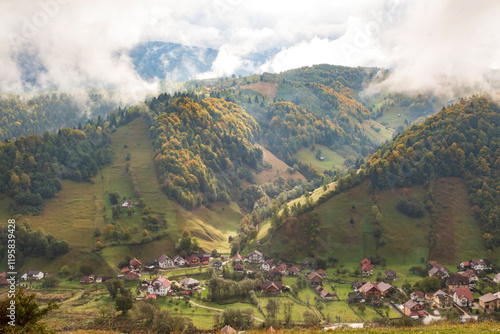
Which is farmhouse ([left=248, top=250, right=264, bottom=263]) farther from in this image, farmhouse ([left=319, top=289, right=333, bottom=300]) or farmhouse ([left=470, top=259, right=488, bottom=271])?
farmhouse ([left=470, top=259, right=488, bottom=271])

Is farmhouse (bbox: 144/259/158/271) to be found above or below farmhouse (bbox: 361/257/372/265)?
below

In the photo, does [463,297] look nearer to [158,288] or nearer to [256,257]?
[256,257]

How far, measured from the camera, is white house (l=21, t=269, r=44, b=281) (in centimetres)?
8762

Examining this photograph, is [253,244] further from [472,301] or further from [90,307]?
[472,301]

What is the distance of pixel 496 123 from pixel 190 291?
114 meters

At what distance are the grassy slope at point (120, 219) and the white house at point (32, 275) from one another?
2.40 meters

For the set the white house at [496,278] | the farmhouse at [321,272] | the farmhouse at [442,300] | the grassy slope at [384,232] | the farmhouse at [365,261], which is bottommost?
the farmhouse at [321,272]

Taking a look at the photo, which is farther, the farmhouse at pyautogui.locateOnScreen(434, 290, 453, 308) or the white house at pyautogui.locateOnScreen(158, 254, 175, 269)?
the white house at pyautogui.locateOnScreen(158, 254, 175, 269)

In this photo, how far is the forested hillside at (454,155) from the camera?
108125 millimetres

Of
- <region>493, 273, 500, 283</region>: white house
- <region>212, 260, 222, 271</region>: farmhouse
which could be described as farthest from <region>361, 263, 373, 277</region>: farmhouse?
<region>212, 260, 222, 271</region>: farmhouse

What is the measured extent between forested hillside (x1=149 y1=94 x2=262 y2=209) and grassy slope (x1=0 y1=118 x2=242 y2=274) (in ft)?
15.9

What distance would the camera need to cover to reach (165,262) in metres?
97.9

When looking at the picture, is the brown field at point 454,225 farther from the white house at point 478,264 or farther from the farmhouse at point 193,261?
the farmhouse at point 193,261

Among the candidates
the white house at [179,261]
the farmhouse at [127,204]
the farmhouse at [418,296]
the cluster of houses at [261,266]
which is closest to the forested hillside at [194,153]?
the farmhouse at [127,204]
